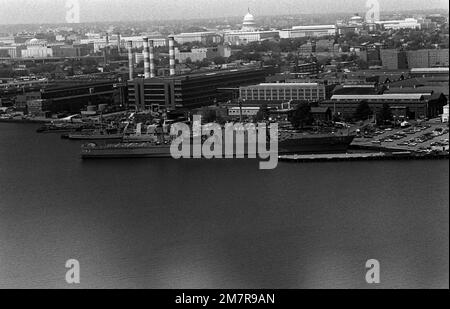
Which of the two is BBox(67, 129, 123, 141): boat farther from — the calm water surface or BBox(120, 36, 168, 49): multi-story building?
A: BBox(120, 36, 168, 49): multi-story building

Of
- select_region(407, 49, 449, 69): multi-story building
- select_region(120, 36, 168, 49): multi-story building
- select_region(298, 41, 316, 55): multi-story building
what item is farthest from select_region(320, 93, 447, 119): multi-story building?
select_region(120, 36, 168, 49): multi-story building

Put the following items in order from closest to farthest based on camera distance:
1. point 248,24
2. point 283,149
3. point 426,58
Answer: point 283,149 → point 426,58 → point 248,24

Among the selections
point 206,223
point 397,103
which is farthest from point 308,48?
point 206,223

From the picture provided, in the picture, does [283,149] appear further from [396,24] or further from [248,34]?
[248,34]

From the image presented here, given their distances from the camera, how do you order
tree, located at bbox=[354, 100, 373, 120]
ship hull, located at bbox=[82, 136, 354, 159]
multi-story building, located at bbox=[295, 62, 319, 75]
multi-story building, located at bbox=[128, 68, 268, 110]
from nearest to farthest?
ship hull, located at bbox=[82, 136, 354, 159]
tree, located at bbox=[354, 100, 373, 120]
multi-story building, located at bbox=[128, 68, 268, 110]
multi-story building, located at bbox=[295, 62, 319, 75]

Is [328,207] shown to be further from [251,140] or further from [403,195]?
[251,140]

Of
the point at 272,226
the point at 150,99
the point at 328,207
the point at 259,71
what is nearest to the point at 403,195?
the point at 328,207

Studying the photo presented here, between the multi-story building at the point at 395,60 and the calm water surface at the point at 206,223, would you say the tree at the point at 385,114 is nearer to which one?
the calm water surface at the point at 206,223
